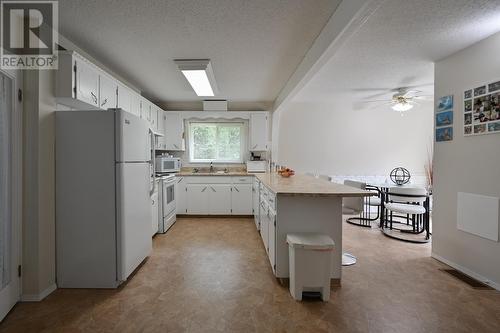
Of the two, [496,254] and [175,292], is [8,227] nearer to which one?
[175,292]

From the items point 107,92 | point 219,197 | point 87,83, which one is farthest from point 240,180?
point 87,83

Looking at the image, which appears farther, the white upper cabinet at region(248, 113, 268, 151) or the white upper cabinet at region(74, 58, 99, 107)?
the white upper cabinet at region(248, 113, 268, 151)

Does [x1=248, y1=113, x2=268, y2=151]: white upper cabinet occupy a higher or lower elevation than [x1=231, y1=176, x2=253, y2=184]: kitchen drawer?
higher

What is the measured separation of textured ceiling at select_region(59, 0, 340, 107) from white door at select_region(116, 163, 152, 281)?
1.35 metres

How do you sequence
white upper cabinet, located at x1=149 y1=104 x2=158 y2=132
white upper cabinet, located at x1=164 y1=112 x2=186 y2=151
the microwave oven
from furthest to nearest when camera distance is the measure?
white upper cabinet, located at x1=164 y1=112 x2=186 y2=151
white upper cabinet, located at x1=149 y1=104 x2=158 y2=132
the microwave oven

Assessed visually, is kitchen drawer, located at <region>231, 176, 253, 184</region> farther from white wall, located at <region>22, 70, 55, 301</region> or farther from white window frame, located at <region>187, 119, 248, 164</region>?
white wall, located at <region>22, 70, 55, 301</region>

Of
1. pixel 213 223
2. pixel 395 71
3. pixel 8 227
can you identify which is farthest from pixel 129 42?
pixel 395 71

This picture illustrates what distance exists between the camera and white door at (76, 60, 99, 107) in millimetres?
2201

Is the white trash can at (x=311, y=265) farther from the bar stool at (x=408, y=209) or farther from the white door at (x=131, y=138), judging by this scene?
the bar stool at (x=408, y=209)

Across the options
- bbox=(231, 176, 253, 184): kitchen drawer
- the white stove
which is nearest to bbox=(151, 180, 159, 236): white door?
the white stove

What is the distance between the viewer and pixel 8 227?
72.4 inches

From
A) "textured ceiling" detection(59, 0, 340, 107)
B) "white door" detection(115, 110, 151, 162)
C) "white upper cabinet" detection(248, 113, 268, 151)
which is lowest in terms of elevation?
"white door" detection(115, 110, 151, 162)

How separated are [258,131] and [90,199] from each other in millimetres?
3526

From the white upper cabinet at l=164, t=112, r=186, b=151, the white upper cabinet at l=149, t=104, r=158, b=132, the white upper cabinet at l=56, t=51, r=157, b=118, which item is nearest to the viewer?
the white upper cabinet at l=56, t=51, r=157, b=118
